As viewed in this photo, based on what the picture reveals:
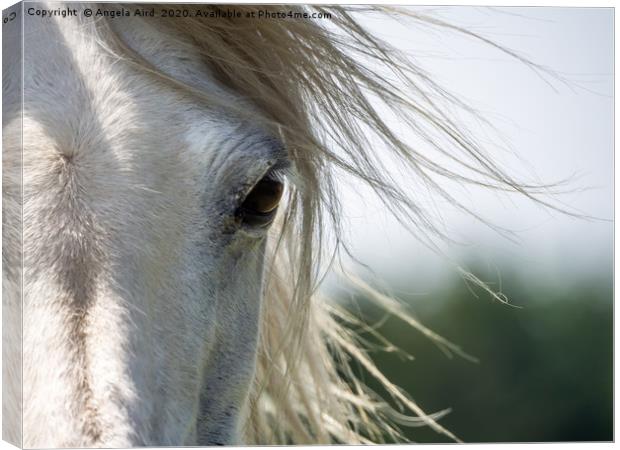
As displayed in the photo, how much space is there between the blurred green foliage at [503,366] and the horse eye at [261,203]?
758 cm

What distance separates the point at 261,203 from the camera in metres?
1.30

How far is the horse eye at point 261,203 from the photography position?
1.29 m

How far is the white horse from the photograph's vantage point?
110 centimetres

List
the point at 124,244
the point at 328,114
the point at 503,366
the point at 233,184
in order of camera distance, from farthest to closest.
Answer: the point at 503,366 < the point at 328,114 < the point at 233,184 < the point at 124,244

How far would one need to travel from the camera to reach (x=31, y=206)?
114cm

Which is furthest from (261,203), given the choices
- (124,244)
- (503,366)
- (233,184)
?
(503,366)

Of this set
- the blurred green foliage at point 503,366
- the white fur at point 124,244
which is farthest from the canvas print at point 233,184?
the blurred green foliage at point 503,366

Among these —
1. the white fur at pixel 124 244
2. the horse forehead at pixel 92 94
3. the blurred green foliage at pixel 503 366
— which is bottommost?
the blurred green foliage at pixel 503 366

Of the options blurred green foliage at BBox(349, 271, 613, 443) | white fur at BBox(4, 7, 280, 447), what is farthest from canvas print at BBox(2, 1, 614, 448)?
blurred green foliage at BBox(349, 271, 613, 443)

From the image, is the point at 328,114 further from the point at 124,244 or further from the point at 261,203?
the point at 124,244

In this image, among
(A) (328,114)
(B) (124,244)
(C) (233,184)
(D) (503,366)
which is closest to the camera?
(B) (124,244)

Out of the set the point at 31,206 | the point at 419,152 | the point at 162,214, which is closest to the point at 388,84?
the point at 419,152

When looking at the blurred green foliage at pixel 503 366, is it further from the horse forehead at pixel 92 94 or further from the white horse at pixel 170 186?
the horse forehead at pixel 92 94

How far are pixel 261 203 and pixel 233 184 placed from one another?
0.07m
